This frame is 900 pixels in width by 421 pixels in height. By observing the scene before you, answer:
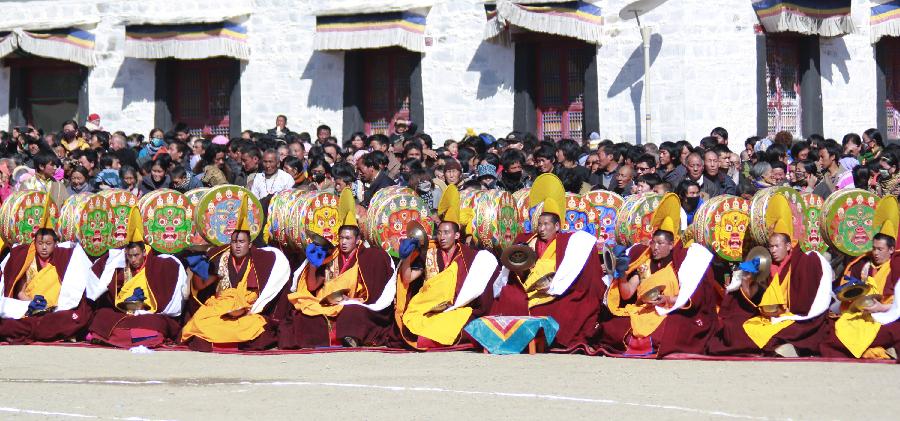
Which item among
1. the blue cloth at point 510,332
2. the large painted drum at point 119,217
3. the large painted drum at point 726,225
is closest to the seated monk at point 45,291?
the large painted drum at point 119,217

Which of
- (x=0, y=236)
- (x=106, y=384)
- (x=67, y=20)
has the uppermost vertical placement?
(x=67, y=20)

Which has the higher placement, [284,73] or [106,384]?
[284,73]

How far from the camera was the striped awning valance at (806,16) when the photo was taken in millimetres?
16094

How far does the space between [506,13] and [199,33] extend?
3951mm

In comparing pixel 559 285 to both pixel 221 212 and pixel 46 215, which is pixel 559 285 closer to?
pixel 221 212

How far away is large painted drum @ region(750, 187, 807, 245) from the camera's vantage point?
11.2 m

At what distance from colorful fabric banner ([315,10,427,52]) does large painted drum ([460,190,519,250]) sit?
5.81m

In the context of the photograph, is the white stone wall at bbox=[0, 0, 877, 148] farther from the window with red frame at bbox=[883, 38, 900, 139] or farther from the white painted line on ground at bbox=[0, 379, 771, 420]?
the white painted line on ground at bbox=[0, 379, 771, 420]

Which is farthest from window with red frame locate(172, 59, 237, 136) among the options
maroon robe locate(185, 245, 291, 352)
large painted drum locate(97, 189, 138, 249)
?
maroon robe locate(185, 245, 291, 352)

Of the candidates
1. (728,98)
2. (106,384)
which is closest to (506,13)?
(728,98)

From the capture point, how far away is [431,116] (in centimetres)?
1792

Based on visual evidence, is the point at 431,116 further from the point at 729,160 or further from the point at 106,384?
the point at 106,384

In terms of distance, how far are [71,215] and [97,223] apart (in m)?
0.24

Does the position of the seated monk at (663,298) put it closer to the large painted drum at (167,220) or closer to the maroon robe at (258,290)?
the maroon robe at (258,290)
